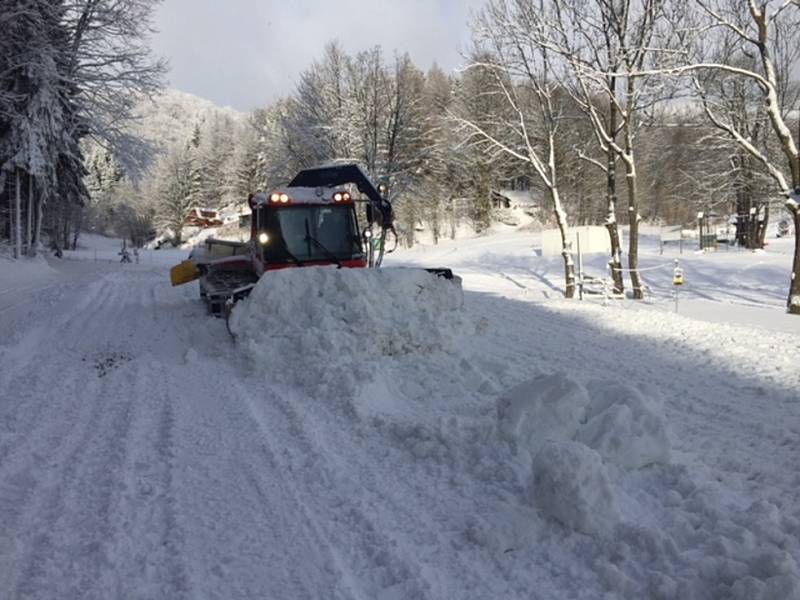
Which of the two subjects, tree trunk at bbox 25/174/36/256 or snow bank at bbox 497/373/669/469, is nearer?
snow bank at bbox 497/373/669/469

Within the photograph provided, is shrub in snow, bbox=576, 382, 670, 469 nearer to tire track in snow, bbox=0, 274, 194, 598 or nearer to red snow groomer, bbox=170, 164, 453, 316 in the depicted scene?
tire track in snow, bbox=0, 274, 194, 598

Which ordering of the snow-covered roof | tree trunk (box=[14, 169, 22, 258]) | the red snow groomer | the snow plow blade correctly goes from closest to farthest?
the red snow groomer, the snow-covered roof, the snow plow blade, tree trunk (box=[14, 169, 22, 258])

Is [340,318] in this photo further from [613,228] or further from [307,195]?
[613,228]

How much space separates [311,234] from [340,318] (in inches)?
130

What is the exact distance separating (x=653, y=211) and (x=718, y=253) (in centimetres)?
2404

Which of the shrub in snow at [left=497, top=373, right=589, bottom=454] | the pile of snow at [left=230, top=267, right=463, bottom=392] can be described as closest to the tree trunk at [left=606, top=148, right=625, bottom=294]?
the pile of snow at [left=230, top=267, right=463, bottom=392]

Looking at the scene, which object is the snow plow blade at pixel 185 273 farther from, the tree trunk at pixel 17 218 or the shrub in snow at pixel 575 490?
the tree trunk at pixel 17 218

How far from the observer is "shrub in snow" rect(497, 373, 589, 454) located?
4.22 meters

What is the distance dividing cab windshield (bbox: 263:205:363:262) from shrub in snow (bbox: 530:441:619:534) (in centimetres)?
702

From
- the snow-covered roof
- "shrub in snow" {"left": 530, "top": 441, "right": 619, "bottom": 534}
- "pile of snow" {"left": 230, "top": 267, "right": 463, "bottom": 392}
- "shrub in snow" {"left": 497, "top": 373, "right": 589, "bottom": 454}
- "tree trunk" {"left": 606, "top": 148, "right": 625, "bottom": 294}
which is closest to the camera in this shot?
"shrub in snow" {"left": 530, "top": 441, "right": 619, "bottom": 534}

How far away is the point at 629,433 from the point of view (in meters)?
3.97

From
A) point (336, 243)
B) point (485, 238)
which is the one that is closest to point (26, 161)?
point (336, 243)

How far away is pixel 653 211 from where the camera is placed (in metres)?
57.5

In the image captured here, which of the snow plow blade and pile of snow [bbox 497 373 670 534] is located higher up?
the snow plow blade
